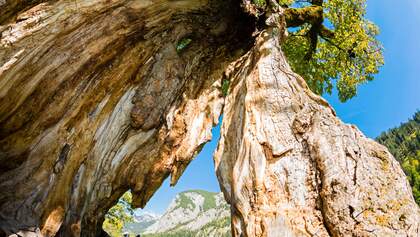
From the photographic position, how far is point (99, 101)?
31.8 feet

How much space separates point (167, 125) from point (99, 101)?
6.55ft

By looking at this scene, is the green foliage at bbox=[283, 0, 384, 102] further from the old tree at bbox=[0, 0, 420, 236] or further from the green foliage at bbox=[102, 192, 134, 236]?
the green foliage at bbox=[102, 192, 134, 236]

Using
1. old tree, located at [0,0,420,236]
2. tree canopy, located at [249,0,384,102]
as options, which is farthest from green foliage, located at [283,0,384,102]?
old tree, located at [0,0,420,236]

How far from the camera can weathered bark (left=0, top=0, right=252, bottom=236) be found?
8.06 m

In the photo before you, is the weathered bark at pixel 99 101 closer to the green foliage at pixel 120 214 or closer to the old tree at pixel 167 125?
the old tree at pixel 167 125

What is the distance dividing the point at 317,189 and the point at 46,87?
662cm

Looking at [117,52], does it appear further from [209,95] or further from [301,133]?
[301,133]

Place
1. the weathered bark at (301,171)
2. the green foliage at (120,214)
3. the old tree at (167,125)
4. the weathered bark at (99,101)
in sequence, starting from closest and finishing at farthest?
1. the weathered bark at (301,171)
2. the old tree at (167,125)
3. the weathered bark at (99,101)
4. the green foliage at (120,214)

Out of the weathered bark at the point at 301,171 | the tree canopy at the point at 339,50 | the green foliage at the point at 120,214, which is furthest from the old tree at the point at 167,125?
the green foliage at the point at 120,214

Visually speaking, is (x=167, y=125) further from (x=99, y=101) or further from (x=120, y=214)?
(x=120, y=214)

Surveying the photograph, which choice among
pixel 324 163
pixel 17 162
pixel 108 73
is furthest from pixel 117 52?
pixel 324 163

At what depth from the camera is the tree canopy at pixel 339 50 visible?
1756cm

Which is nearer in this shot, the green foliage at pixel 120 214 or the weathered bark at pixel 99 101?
the weathered bark at pixel 99 101

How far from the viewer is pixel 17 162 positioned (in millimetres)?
8508
